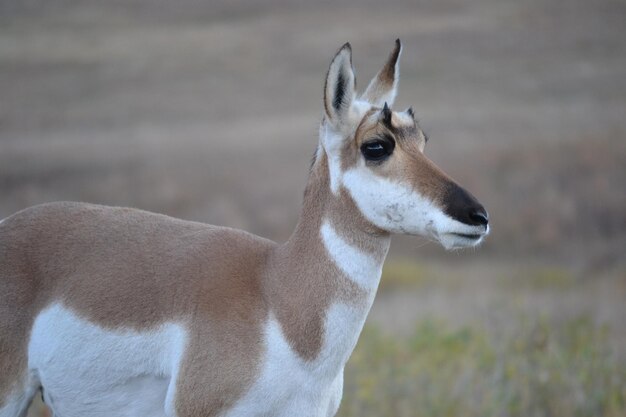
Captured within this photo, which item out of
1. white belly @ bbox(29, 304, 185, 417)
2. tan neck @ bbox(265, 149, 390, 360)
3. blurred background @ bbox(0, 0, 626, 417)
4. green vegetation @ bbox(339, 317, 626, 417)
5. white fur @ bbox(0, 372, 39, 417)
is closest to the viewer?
tan neck @ bbox(265, 149, 390, 360)

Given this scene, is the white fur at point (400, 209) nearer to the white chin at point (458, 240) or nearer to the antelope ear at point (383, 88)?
the white chin at point (458, 240)

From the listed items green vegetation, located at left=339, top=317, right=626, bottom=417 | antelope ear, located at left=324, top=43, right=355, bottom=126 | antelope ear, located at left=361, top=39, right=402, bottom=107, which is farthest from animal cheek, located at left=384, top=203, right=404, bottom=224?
green vegetation, located at left=339, top=317, right=626, bottom=417

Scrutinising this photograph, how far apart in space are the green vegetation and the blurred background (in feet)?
4.63

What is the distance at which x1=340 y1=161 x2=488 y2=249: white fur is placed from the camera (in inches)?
204

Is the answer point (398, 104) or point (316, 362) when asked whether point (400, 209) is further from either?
point (398, 104)

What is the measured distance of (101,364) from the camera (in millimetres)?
5859

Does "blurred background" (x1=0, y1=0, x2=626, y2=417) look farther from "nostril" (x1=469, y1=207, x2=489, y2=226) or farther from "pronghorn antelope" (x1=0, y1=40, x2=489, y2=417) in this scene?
"nostril" (x1=469, y1=207, x2=489, y2=226)

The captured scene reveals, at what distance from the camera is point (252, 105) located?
32312mm

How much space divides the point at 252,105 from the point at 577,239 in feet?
44.9

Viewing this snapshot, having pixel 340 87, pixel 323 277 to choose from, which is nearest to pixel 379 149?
pixel 340 87

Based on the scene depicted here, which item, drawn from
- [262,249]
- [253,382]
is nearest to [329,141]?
[262,249]

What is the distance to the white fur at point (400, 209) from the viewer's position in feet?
17.0

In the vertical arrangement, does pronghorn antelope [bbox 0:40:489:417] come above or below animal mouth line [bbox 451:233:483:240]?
below

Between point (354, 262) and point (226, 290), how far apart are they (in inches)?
34.5
